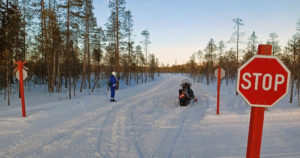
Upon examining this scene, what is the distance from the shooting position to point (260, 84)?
1537mm

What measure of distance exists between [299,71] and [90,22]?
70.8 ft

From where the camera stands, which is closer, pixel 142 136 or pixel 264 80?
pixel 264 80

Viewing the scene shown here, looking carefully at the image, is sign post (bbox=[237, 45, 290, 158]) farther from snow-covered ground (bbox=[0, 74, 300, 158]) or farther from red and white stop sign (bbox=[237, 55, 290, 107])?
snow-covered ground (bbox=[0, 74, 300, 158])

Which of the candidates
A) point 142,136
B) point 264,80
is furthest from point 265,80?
point 142,136

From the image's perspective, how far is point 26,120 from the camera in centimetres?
582

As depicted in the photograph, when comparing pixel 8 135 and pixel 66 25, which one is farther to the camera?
pixel 66 25

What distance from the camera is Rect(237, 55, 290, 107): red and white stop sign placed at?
4.94 feet

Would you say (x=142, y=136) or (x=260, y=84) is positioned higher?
(x=260, y=84)

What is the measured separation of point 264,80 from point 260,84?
55mm

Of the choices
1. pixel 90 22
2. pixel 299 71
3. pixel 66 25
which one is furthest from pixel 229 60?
pixel 66 25

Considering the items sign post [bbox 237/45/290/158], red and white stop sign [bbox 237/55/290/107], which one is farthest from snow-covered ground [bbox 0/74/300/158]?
red and white stop sign [bbox 237/55/290/107]

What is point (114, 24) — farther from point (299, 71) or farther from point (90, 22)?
point (299, 71)

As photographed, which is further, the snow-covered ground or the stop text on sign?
the snow-covered ground

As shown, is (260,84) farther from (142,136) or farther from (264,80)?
(142,136)
